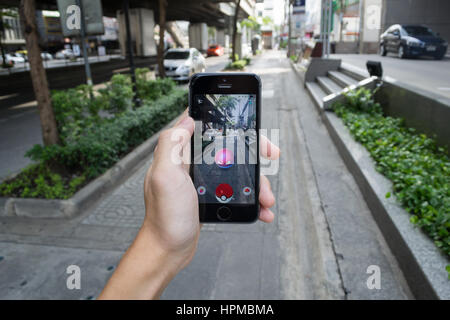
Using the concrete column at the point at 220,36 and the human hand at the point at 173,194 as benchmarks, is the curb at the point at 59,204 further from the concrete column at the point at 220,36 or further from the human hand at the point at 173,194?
the concrete column at the point at 220,36

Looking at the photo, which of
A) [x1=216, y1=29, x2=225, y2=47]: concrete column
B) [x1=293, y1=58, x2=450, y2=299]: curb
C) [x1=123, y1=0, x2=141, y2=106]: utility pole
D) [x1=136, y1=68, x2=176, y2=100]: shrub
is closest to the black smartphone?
[x1=293, y1=58, x2=450, y2=299]: curb

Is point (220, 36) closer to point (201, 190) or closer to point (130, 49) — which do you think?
point (130, 49)

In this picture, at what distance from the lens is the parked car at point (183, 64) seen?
17281 mm

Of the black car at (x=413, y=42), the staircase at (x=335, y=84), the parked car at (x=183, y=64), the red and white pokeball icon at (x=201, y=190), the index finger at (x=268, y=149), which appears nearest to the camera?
the index finger at (x=268, y=149)

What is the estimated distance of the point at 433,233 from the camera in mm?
3162

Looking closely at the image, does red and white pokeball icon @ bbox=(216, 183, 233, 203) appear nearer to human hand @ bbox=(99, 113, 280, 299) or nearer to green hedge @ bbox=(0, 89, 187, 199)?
human hand @ bbox=(99, 113, 280, 299)

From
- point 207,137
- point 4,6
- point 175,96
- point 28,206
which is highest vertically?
point 4,6

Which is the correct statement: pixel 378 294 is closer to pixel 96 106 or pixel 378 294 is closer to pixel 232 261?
pixel 232 261

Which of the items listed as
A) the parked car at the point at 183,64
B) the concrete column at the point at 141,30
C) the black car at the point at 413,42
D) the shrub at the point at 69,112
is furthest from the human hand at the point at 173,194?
the concrete column at the point at 141,30

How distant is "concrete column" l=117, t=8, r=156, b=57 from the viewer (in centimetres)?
4062

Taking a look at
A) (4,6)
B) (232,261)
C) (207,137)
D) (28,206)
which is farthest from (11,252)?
(4,6)

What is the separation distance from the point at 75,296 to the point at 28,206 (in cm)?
195

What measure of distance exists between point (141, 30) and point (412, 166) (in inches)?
1645

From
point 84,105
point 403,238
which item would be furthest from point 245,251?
point 84,105
